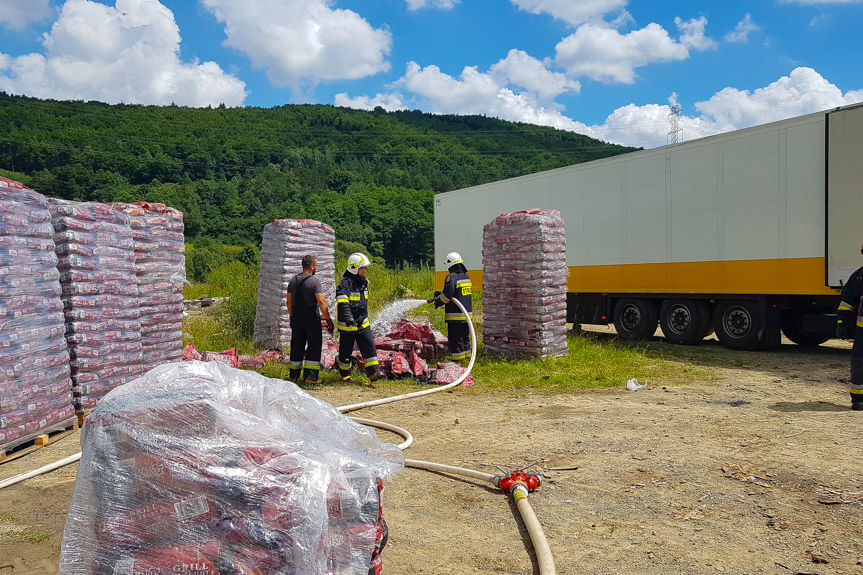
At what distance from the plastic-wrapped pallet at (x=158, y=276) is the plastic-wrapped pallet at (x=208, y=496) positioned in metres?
5.92

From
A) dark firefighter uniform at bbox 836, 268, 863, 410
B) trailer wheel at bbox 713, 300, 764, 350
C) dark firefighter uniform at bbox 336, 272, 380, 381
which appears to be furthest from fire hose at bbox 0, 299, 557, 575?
Result: trailer wheel at bbox 713, 300, 764, 350

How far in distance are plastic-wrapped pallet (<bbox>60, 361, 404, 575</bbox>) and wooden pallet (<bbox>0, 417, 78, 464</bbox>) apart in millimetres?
3495

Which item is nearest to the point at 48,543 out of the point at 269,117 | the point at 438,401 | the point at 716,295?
the point at 438,401

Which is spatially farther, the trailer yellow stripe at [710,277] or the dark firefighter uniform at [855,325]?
the trailer yellow stripe at [710,277]

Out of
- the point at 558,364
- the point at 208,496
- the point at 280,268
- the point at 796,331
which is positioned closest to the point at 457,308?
the point at 558,364

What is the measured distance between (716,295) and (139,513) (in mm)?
10762

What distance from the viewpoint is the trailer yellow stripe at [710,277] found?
10.0 metres

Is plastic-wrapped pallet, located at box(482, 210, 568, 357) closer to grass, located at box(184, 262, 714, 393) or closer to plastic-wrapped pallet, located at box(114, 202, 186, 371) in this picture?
grass, located at box(184, 262, 714, 393)

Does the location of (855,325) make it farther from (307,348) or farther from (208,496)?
(208,496)

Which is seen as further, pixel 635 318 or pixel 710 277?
pixel 635 318

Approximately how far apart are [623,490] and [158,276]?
6.72 m

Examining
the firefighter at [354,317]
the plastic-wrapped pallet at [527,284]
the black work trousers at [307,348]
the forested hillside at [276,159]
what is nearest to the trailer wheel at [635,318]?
the plastic-wrapped pallet at [527,284]

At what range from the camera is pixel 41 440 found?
578 cm

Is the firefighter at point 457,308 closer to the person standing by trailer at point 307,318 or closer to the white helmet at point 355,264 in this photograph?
the white helmet at point 355,264
